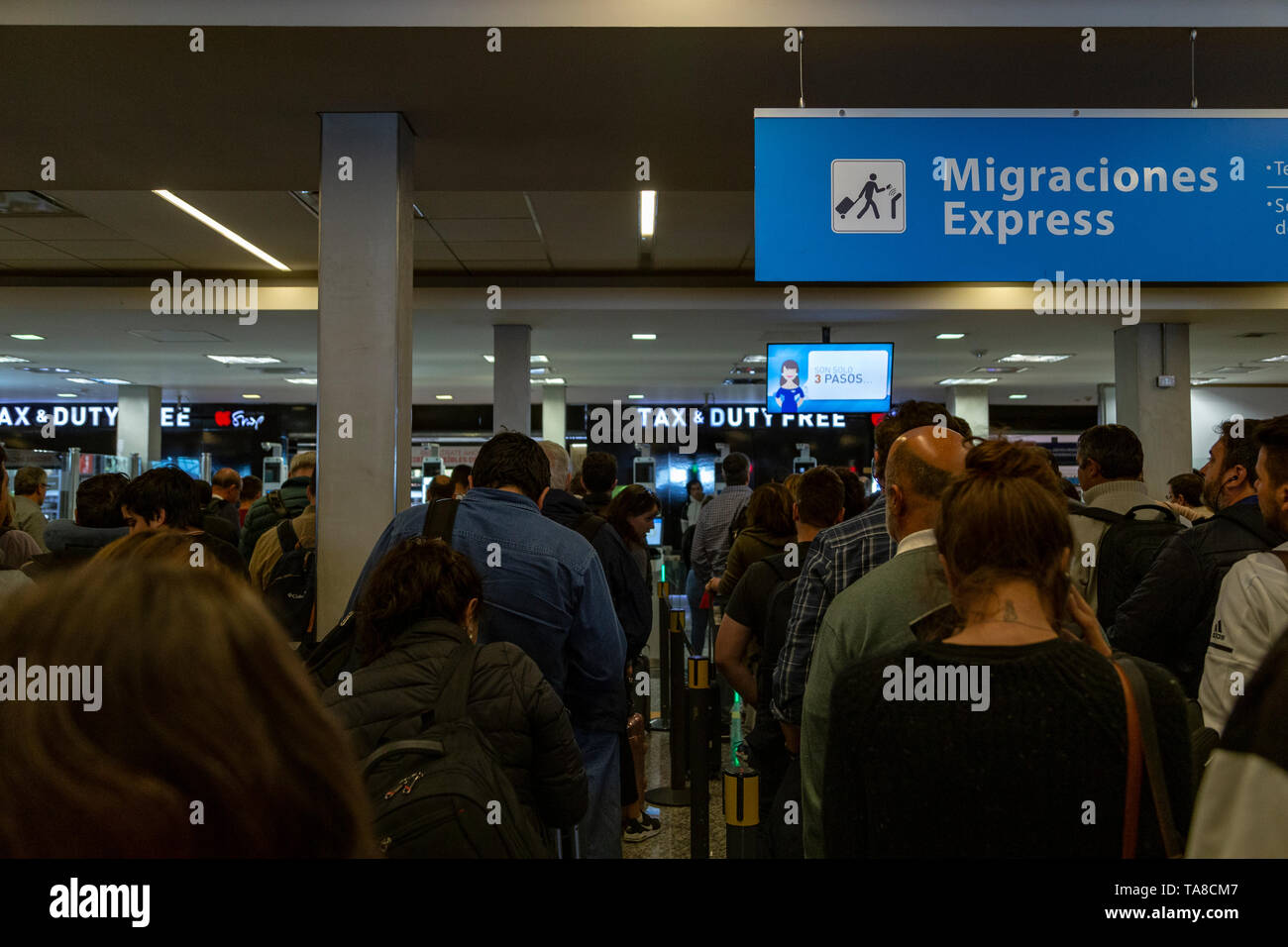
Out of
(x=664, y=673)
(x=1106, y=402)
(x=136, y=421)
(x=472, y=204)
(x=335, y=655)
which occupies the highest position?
(x=472, y=204)

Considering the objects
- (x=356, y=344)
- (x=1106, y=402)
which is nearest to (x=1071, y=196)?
(x=356, y=344)

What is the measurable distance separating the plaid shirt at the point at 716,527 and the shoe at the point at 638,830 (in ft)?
8.13

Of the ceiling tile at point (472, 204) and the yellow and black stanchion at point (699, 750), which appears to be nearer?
the yellow and black stanchion at point (699, 750)

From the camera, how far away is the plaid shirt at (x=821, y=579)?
7.60ft

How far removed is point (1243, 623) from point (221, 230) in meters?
7.21

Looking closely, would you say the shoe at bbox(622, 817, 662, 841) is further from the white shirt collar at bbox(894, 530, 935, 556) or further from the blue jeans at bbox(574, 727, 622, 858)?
the white shirt collar at bbox(894, 530, 935, 556)

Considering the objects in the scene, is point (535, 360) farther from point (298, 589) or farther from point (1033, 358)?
point (298, 589)

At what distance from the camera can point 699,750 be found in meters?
3.24

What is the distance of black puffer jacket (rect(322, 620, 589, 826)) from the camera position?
5.49 ft

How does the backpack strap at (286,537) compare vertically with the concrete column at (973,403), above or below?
below

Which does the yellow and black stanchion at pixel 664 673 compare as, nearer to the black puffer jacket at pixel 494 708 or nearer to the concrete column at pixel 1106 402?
the black puffer jacket at pixel 494 708

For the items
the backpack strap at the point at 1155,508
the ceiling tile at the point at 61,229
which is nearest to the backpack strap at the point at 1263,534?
the backpack strap at the point at 1155,508
